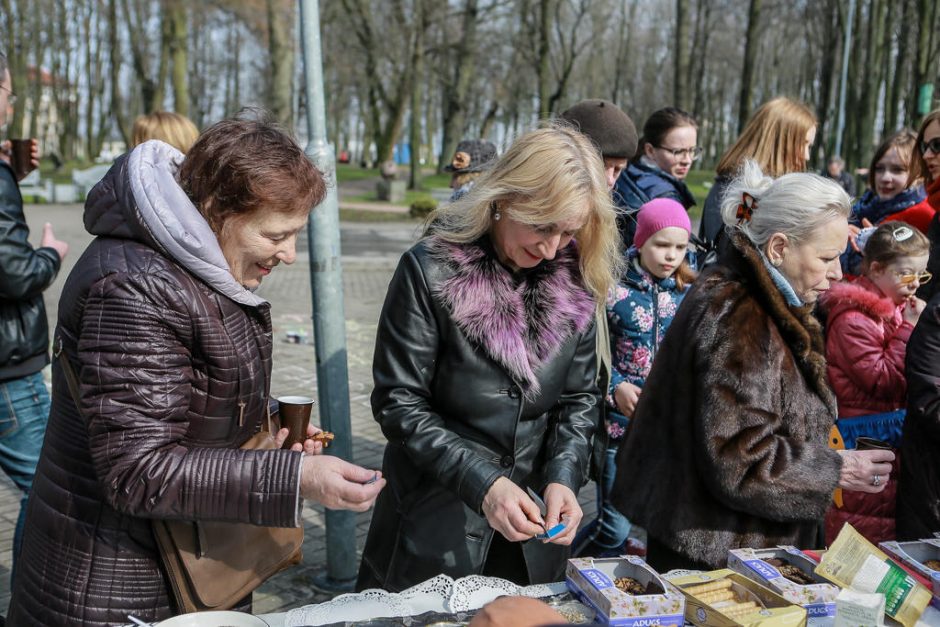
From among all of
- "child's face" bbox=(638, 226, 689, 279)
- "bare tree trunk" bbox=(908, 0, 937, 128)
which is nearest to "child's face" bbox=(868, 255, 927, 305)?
"child's face" bbox=(638, 226, 689, 279)

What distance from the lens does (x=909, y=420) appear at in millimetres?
2791

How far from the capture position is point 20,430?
3219mm

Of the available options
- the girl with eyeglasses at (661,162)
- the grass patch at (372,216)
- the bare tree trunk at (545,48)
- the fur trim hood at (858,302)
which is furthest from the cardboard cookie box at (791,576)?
the bare tree trunk at (545,48)

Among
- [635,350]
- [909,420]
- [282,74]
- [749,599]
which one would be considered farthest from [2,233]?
[282,74]

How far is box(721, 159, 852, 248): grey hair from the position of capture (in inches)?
92.5

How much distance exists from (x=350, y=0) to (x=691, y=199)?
24.5 m

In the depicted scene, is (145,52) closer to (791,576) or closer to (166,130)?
(166,130)

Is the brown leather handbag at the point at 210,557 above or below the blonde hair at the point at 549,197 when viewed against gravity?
below

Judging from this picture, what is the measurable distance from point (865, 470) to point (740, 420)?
40cm

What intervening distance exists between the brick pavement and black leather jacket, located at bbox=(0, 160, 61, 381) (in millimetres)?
1143

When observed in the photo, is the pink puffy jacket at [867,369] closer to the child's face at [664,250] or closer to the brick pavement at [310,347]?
the child's face at [664,250]

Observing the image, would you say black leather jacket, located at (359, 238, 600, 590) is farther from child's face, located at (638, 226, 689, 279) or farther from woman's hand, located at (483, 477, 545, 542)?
child's face, located at (638, 226, 689, 279)

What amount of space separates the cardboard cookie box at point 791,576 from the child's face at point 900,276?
166 centimetres

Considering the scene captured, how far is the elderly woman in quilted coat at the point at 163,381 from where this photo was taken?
1.63 m
